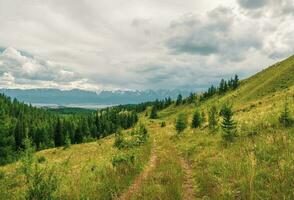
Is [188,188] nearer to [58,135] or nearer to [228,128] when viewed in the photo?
[228,128]

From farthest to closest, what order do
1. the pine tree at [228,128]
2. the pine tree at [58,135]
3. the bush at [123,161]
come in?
1. the pine tree at [58,135]
2. the pine tree at [228,128]
3. the bush at [123,161]

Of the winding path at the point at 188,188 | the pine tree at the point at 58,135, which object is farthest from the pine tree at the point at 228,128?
the pine tree at the point at 58,135

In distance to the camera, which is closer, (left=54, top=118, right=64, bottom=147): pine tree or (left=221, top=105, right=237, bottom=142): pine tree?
(left=221, top=105, right=237, bottom=142): pine tree

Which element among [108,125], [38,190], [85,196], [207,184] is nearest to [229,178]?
[207,184]

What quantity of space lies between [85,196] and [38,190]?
1.64 metres

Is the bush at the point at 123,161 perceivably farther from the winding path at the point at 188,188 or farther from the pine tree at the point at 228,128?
the pine tree at the point at 228,128

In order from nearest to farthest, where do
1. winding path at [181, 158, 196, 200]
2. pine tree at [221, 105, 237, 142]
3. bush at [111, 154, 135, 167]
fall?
winding path at [181, 158, 196, 200] < bush at [111, 154, 135, 167] < pine tree at [221, 105, 237, 142]

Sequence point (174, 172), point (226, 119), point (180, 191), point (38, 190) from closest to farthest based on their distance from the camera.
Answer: point (38, 190)
point (180, 191)
point (174, 172)
point (226, 119)

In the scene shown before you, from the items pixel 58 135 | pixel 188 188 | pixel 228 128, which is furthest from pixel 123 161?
pixel 58 135

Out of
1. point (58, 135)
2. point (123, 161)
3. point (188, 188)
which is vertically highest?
point (188, 188)

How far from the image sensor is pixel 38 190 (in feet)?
29.0

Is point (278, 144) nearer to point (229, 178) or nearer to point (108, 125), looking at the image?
point (229, 178)

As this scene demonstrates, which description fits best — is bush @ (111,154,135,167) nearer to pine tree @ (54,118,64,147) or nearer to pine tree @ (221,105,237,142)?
pine tree @ (221,105,237,142)

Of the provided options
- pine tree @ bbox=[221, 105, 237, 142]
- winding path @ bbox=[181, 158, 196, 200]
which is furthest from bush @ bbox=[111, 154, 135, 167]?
pine tree @ bbox=[221, 105, 237, 142]
